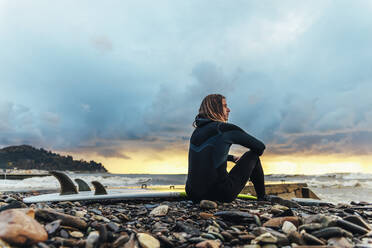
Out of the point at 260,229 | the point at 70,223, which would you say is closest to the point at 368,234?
the point at 260,229

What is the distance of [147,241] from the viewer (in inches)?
91.0

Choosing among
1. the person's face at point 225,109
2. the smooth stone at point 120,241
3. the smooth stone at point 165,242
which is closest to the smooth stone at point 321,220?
the smooth stone at point 165,242

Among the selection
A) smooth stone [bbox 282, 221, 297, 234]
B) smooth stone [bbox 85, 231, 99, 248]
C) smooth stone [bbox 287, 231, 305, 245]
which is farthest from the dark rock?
smooth stone [bbox 85, 231, 99, 248]

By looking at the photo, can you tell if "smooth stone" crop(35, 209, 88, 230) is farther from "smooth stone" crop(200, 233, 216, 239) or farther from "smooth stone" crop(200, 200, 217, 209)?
"smooth stone" crop(200, 200, 217, 209)

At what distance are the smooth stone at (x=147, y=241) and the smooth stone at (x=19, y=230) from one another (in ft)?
2.53

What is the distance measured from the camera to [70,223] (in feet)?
8.31

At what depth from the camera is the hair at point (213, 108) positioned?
395 centimetres

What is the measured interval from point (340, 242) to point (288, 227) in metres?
0.46

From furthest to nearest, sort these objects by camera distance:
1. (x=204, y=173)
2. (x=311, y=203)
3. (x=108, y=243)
A: 1. (x=311, y=203)
2. (x=204, y=173)
3. (x=108, y=243)

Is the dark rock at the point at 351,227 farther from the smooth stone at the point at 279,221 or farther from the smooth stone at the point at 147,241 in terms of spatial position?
the smooth stone at the point at 147,241

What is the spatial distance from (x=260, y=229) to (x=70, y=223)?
6.02 ft

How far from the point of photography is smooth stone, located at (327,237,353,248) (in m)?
2.35

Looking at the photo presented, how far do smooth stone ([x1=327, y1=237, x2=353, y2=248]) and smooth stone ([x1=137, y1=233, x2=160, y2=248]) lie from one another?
1541mm

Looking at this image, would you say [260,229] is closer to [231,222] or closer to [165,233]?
[231,222]
